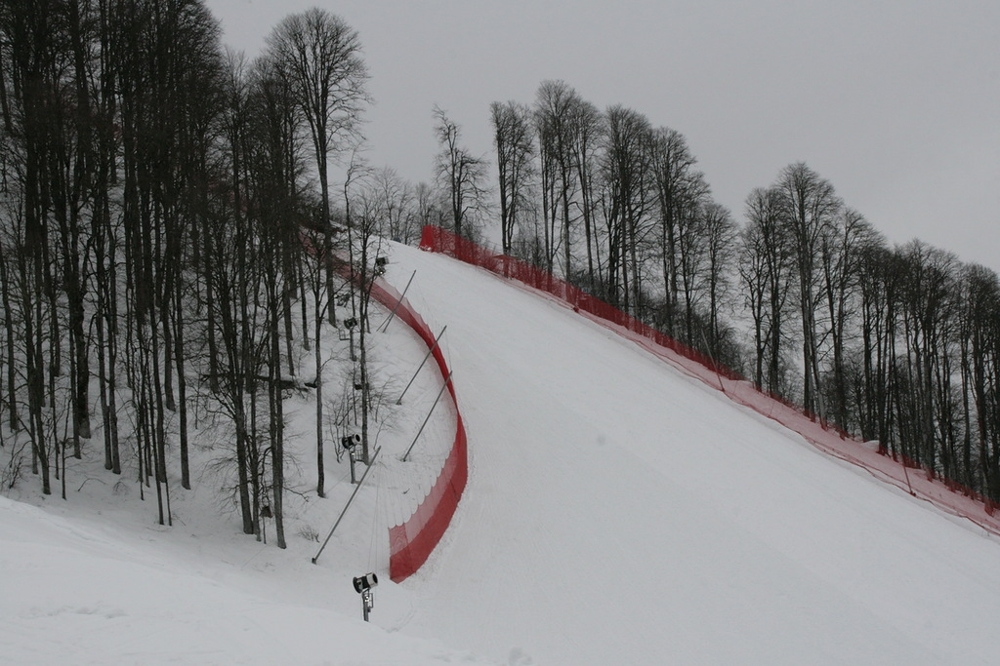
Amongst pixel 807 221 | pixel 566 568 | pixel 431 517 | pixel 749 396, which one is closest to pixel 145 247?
pixel 431 517

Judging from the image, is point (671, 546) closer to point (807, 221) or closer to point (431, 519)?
point (431, 519)

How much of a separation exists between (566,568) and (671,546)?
2692 millimetres

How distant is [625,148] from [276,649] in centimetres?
4006

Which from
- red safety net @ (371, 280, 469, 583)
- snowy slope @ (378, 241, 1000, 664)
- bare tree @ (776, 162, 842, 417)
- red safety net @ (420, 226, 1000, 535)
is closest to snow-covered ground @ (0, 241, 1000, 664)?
snowy slope @ (378, 241, 1000, 664)

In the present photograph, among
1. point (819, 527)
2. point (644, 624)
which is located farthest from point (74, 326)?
point (819, 527)

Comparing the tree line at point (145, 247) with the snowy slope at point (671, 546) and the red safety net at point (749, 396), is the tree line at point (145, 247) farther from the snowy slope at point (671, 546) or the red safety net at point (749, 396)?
the red safety net at point (749, 396)

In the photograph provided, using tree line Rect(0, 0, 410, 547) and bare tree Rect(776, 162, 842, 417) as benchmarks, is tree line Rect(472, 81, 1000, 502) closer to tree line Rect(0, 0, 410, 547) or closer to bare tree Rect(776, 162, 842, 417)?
bare tree Rect(776, 162, 842, 417)

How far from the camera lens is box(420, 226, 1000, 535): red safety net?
26375 mm

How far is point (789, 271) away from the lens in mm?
41312

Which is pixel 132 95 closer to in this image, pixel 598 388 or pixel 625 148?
pixel 598 388

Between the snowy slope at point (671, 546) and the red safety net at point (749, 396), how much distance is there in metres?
1.51

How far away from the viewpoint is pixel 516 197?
1881 inches

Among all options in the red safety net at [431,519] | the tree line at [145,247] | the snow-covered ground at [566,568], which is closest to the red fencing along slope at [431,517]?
the red safety net at [431,519]

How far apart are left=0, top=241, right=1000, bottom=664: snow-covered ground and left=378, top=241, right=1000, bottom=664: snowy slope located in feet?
0.20
